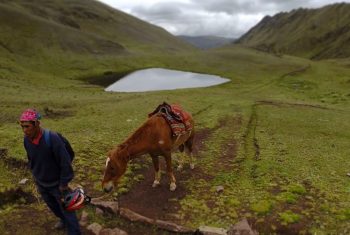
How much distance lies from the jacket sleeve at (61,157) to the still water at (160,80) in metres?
55.6

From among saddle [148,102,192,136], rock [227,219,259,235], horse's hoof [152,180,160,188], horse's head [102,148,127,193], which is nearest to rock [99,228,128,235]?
horse's head [102,148,127,193]

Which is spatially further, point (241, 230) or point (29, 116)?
point (241, 230)

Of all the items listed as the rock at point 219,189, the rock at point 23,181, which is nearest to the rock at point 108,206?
the rock at point 23,181

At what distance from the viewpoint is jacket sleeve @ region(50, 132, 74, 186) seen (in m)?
10.5

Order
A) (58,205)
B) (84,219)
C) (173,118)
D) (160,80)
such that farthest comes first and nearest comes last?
(160,80)
(173,118)
(84,219)
(58,205)

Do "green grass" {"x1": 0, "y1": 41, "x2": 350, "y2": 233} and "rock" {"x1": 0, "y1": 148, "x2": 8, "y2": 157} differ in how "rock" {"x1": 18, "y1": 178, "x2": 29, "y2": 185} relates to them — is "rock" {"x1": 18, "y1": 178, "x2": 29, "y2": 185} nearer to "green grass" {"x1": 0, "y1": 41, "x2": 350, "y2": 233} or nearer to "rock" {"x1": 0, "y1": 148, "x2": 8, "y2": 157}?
"green grass" {"x1": 0, "y1": 41, "x2": 350, "y2": 233}

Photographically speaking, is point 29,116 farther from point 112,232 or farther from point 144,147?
point 144,147

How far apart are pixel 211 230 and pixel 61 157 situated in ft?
17.6

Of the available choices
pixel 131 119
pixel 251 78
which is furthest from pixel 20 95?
pixel 251 78

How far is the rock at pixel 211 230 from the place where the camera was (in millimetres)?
12382

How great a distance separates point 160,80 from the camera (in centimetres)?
8175

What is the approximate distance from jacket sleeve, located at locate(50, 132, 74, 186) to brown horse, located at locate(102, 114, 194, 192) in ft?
8.42

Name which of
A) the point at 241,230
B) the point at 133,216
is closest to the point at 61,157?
the point at 133,216

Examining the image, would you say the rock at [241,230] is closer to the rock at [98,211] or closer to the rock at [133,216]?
the rock at [133,216]
